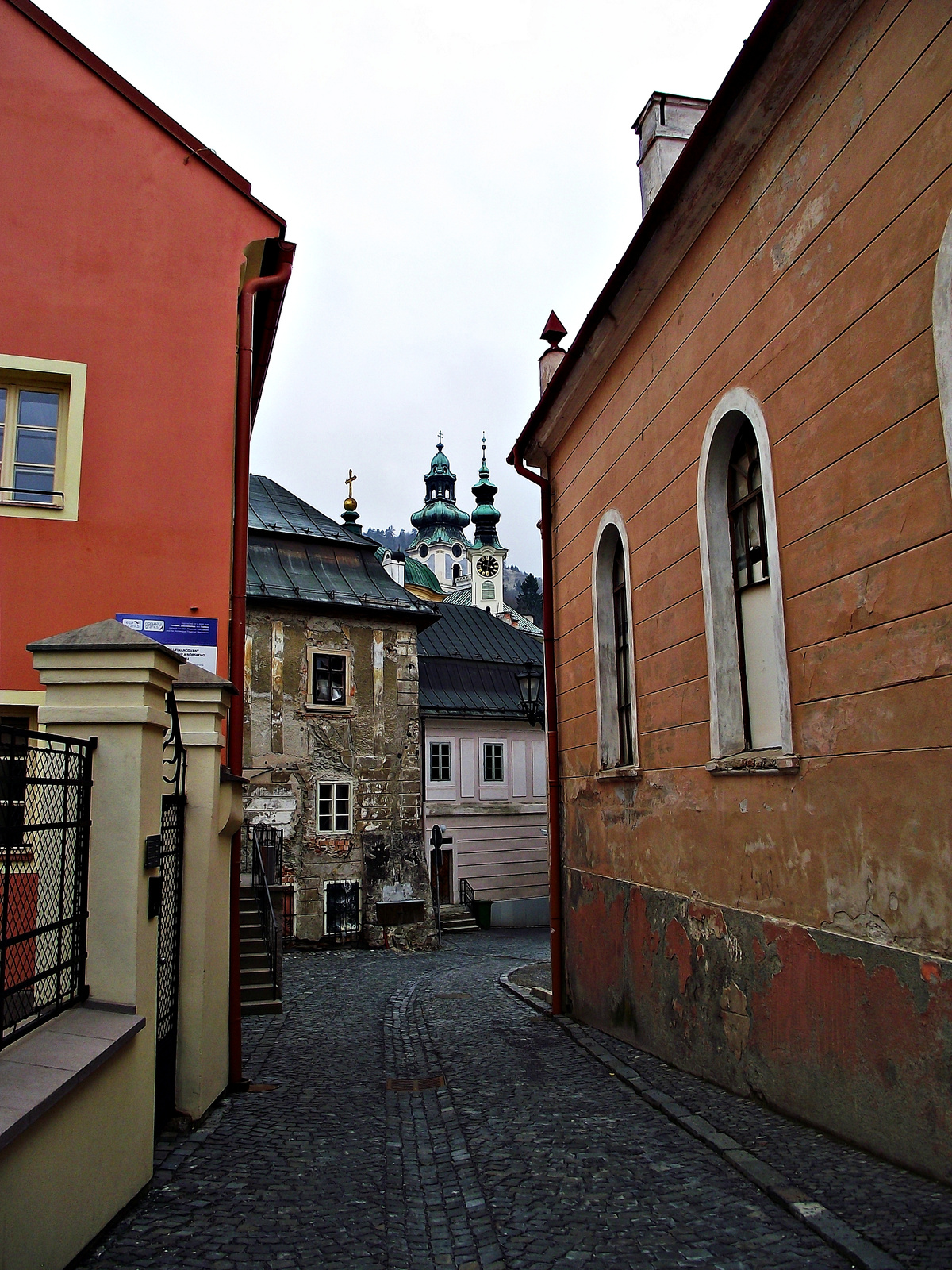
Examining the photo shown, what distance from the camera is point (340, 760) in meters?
22.2

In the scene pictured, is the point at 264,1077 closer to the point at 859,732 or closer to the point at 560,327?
the point at 859,732

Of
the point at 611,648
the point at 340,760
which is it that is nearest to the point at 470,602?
the point at 340,760

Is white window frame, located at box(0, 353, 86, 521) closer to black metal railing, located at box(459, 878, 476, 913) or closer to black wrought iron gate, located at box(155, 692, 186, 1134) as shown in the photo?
black wrought iron gate, located at box(155, 692, 186, 1134)

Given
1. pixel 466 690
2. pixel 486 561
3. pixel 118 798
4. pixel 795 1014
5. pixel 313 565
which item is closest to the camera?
pixel 118 798

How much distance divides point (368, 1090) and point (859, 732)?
15.3 feet

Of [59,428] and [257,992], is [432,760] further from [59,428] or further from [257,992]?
[59,428]

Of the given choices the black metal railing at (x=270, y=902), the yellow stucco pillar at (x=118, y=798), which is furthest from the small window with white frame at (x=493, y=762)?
the yellow stucco pillar at (x=118, y=798)

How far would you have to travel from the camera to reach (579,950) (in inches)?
380

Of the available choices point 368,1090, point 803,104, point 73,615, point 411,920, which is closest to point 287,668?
point 411,920

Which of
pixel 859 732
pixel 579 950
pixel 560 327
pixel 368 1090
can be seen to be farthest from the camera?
pixel 560 327

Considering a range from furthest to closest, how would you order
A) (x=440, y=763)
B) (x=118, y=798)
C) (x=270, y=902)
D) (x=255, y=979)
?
(x=440, y=763) < (x=270, y=902) < (x=255, y=979) < (x=118, y=798)

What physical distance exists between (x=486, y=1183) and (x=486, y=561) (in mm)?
63755

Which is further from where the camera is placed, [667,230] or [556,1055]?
Result: [556,1055]

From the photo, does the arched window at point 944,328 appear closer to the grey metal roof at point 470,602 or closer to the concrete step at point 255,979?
the concrete step at point 255,979
